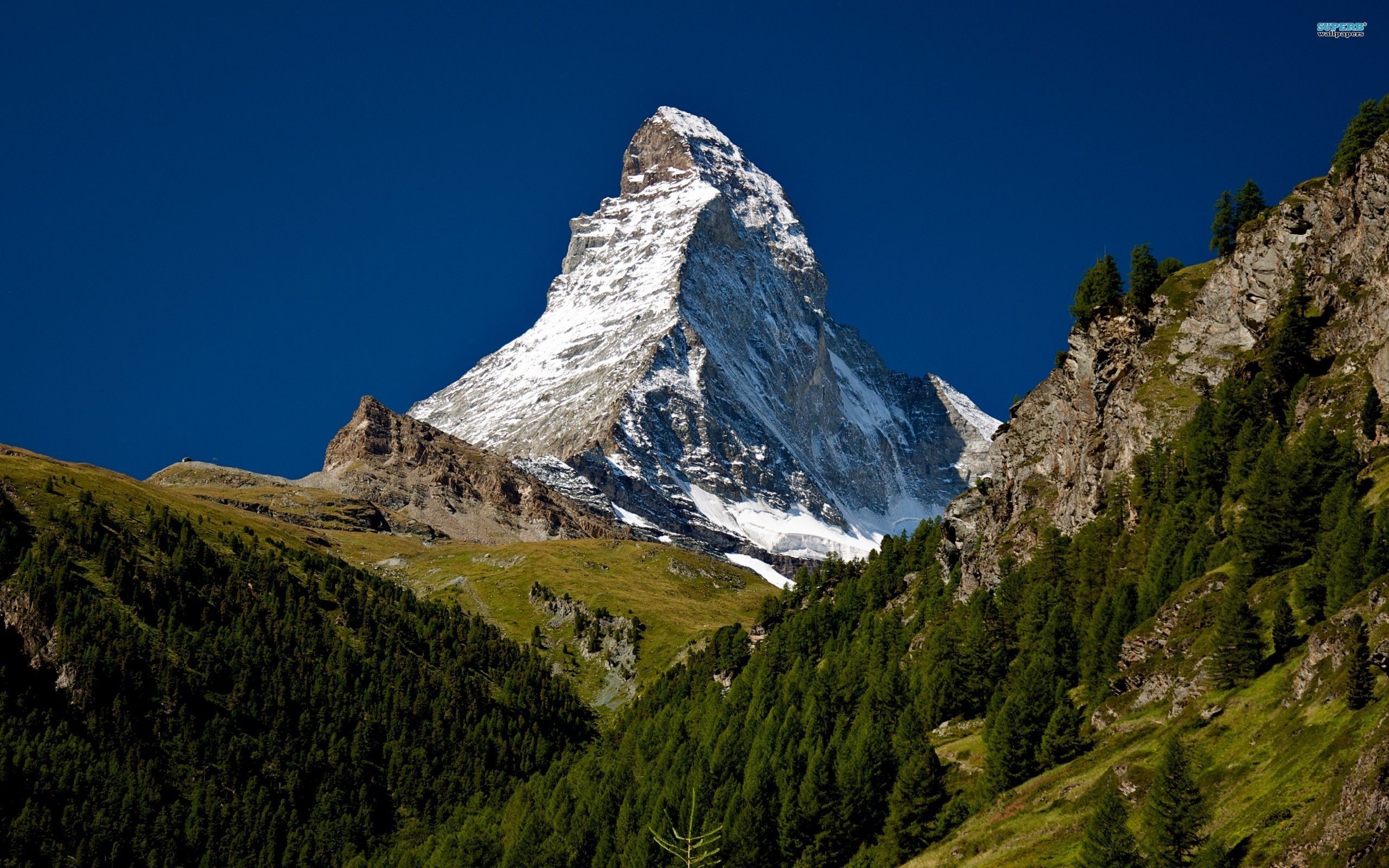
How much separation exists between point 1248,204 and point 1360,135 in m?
20.2

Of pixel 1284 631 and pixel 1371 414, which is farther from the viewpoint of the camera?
pixel 1371 414

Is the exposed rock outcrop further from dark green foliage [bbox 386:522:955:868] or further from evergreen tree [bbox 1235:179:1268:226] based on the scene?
evergreen tree [bbox 1235:179:1268:226]

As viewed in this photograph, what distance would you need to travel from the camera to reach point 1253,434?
369ft

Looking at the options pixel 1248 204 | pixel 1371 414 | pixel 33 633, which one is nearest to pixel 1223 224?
pixel 1248 204

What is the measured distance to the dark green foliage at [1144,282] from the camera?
140m

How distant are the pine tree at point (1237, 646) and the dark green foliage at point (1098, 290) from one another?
7001cm

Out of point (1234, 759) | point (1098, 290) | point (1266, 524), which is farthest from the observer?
point (1098, 290)

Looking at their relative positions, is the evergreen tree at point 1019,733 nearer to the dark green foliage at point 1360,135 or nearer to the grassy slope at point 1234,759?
the grassy slope at point 1234,759

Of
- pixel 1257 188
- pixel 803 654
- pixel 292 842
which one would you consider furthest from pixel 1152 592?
pixel 292 842

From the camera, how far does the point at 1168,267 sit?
145 metres

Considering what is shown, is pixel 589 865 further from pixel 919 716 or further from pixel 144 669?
pixel 144 669

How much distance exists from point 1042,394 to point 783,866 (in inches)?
2827

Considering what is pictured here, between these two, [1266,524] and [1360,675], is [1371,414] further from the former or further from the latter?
[1360,675]

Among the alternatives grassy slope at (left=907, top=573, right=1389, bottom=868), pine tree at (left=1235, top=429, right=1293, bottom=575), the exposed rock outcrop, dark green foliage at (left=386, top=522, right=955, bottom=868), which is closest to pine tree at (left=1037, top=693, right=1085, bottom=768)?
grassy slope at (left=907, top=573, right=1389, bottom=868)
